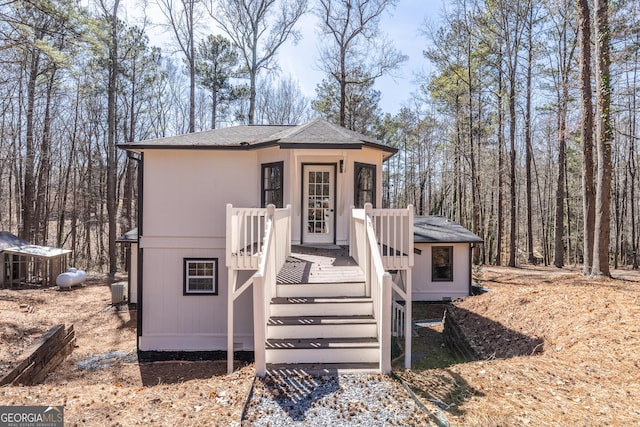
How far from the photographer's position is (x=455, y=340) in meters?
7.68

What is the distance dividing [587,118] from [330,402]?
10.6 meters

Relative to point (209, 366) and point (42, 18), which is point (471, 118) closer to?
point (209, 366)

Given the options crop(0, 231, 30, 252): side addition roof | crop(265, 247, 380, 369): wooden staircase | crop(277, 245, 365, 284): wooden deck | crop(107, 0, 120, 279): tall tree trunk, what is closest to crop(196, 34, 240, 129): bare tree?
crop(107, 0, 120, 279): tall tree trunk

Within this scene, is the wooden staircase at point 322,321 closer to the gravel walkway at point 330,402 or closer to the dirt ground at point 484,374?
the gravel walkway at point 330,402

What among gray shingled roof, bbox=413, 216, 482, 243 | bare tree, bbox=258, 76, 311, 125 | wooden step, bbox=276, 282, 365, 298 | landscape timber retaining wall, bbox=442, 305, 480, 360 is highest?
bare tree, bbox=258, 76, 311, 125

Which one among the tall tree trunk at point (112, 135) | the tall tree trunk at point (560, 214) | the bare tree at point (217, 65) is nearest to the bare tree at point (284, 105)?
the bare tree at point (217, 65)

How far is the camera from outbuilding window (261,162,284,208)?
813cm

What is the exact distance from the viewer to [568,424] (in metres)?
3.16

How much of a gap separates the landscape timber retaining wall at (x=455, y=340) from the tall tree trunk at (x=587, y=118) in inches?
190

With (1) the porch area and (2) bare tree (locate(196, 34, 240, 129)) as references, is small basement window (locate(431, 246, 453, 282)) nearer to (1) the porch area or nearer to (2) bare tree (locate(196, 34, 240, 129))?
(1) the porch area

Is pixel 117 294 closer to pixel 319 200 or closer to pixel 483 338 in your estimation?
pixel 319 200

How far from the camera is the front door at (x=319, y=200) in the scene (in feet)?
27.5

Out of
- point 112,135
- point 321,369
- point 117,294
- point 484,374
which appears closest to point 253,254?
point 321,369

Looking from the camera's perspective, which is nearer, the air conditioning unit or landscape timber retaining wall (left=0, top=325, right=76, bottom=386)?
landscape timber retaining wall (left=0, top=325, right=76, bottom=386)
